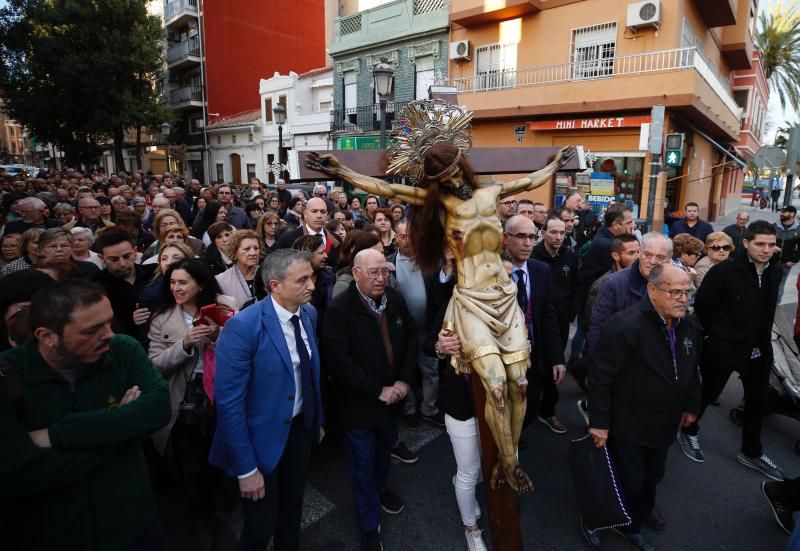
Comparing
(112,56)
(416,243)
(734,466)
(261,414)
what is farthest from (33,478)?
(112,56)

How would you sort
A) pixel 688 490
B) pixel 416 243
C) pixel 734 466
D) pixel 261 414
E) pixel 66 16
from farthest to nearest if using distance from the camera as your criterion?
pixel 66 16 < pixel 734 466 < pixel 688 490 < pixel 416 243 < pixel 261 414

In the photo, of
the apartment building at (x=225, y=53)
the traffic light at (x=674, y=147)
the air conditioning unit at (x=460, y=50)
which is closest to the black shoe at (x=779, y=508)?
the traffic light at (x=674, y=147)

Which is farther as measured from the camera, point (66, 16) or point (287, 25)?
point (287, 25)

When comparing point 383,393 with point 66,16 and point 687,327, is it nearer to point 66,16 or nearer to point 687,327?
point 687,327

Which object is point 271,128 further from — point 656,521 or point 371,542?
point 656,521

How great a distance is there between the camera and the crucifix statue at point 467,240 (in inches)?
100.0

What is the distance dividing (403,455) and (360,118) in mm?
18664

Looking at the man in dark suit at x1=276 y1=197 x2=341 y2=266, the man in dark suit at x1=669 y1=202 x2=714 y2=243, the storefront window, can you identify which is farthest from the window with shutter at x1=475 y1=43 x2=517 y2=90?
the man in dark suit at x1=276 y1=197 x2=341 y2=266

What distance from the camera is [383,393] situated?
292cm

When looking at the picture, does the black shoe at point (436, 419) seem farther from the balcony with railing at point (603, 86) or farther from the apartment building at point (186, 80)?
the apartment building at point (186, 80)

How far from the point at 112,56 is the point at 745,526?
28.0 m

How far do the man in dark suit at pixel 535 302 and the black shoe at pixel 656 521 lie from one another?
0.98m

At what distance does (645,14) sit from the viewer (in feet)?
41.4

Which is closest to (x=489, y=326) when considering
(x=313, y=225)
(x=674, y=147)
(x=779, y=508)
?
(x=779, y=508)
